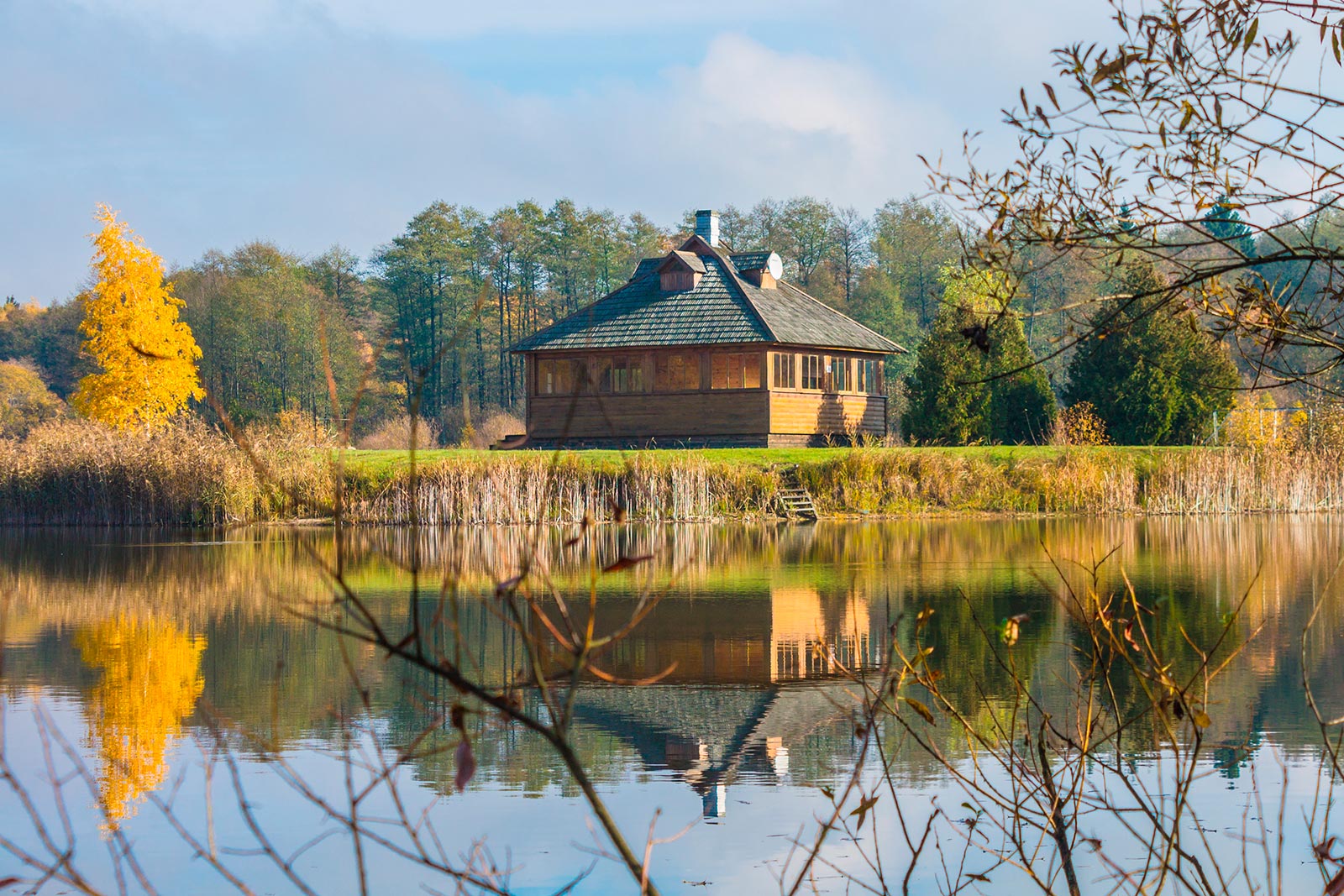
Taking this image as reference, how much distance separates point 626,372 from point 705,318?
2865 millimetres

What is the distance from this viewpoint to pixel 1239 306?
498 cm

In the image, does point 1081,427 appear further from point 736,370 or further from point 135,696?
point 135,696

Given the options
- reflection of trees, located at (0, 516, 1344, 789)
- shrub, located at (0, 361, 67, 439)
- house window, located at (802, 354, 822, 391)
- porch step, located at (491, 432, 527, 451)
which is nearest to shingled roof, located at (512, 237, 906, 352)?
house window, located at (802, 354, 822, 391)

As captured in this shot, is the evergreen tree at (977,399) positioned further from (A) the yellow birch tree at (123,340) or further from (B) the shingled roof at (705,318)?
(A) the yellow birch tree at (123,340)

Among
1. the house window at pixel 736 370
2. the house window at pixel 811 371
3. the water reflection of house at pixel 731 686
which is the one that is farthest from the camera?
the house window at pixel 811 371

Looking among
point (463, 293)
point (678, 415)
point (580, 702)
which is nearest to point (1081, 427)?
point (678, 415)

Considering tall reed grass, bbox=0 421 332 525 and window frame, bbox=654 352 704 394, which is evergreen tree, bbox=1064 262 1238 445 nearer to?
window frame, bbox=654 352 704 394

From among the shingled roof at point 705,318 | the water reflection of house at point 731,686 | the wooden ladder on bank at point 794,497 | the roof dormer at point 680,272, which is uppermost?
the roof dormer at point 680,272

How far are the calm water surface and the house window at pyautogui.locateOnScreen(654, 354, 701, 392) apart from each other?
800 inches

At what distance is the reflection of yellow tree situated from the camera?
8205 millimetres

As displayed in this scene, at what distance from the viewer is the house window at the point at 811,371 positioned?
4372 cm

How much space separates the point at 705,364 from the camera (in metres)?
42.7

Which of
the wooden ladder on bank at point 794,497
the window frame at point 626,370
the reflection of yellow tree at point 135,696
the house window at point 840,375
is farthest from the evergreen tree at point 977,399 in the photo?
the reflection of yellow tree at point 135,696

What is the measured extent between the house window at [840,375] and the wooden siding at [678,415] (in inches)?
157
